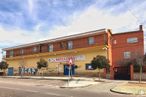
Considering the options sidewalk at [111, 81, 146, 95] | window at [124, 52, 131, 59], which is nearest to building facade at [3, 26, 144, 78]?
window at [124, 52, 131, 59]

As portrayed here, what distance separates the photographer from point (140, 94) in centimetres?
1947

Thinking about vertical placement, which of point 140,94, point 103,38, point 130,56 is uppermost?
point 103,38

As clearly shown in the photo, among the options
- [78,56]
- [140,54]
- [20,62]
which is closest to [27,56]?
[20,62]

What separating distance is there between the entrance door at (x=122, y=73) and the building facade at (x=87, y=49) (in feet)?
1.84

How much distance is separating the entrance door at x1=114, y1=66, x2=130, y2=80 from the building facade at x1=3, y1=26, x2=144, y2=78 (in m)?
0.56

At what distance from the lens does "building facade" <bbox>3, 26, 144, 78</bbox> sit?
43.4 m

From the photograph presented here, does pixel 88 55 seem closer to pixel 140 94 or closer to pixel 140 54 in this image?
pixel 140 54

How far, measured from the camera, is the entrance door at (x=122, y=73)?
38.3 m

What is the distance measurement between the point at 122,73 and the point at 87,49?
8.01 m

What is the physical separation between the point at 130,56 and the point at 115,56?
2.65 metres

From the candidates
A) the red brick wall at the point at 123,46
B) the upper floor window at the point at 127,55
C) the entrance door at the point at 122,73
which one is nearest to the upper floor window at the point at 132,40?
the red brick wall at the point at 123,46

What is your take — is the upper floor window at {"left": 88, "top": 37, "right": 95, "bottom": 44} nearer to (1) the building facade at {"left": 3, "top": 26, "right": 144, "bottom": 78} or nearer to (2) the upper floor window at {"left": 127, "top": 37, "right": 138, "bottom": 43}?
(1) the building facade at {"left": 3, "top": 26, "right": 144, "bottom": 78}

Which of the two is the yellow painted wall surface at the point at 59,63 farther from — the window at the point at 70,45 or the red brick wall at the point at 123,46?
the red brick wall at the point at 123,46

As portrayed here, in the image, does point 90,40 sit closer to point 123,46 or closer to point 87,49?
point 87,49
